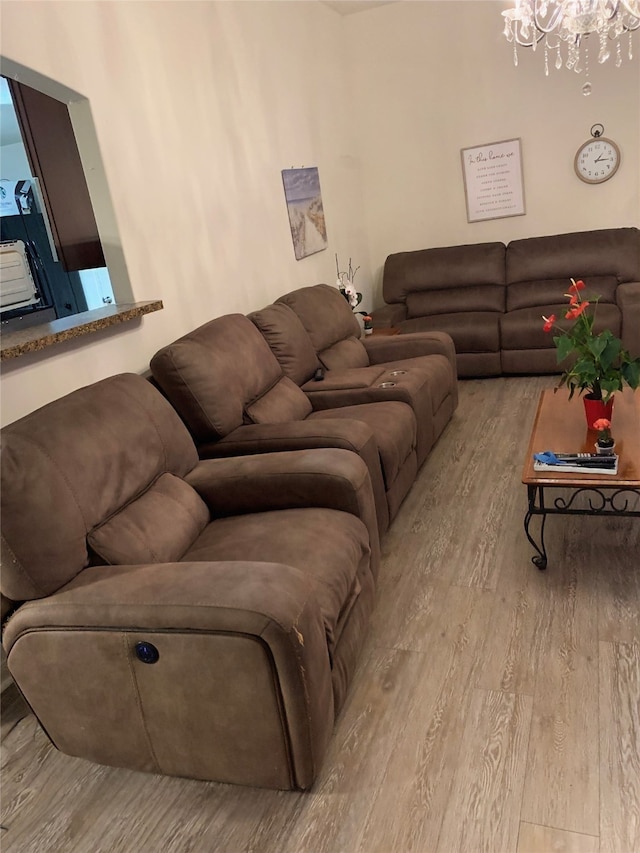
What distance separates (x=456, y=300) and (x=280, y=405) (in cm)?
248

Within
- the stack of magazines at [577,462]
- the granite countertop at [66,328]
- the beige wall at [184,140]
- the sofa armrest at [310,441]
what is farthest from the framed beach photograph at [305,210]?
the stack of magazines at [577,462]

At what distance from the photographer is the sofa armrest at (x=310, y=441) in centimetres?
240

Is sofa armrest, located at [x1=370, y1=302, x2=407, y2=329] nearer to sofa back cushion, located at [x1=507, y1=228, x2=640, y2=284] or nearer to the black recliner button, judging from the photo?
sofa back cushion, located at [x1=507, y1=228, x2=640, y2=284]

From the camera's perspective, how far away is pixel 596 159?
4789mm

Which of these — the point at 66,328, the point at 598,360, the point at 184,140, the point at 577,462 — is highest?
the point at 184,140

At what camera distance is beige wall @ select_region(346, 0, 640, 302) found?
4.72 meters

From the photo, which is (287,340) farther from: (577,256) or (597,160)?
(597,160)

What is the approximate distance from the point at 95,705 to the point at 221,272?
224cm

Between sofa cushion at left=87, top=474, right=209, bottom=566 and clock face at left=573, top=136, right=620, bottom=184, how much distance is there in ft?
13.7

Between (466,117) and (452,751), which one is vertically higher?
(466,117)

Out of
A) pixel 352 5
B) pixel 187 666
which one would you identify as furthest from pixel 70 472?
pixel 352 5

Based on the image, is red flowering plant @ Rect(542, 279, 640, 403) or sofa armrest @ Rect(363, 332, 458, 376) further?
sofa armrest @ Rect(363, 332, 458, 376)

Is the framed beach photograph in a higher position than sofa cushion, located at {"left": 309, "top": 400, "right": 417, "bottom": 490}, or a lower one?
higher

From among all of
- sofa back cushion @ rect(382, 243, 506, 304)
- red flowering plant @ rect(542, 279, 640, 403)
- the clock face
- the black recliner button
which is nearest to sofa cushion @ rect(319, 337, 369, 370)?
sofa back cushion @ rect(382, 243, 506, 304)
